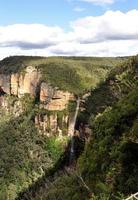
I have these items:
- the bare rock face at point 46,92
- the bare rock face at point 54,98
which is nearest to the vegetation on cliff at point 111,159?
the bare rock face at point 54,98

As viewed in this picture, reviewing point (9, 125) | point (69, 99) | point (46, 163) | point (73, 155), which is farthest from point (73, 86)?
point (73, 155)

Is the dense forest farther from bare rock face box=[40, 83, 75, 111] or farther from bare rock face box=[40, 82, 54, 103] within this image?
bare rock face box=[40, 82, 54, 103]

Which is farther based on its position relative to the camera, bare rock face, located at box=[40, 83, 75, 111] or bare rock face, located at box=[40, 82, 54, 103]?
bare rock face, located at box=[40, 82, 54, 103]

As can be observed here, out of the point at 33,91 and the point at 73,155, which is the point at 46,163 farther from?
A: the point at 33,91

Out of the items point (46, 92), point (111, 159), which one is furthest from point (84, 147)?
point (46, 92)

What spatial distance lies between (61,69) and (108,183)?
547 feet

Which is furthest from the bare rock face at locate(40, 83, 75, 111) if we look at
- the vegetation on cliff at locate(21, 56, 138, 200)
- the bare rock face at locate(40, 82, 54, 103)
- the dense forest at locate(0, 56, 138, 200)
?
the vegetation on cliff at locate(21, 56, 138, 200)

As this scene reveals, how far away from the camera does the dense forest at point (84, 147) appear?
30.1 m

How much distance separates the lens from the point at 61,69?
19575 centimetres

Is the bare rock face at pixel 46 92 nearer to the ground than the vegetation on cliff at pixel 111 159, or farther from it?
nearer to the ground

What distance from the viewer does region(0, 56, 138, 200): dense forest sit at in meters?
30.1

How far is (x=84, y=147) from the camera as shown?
61406mm

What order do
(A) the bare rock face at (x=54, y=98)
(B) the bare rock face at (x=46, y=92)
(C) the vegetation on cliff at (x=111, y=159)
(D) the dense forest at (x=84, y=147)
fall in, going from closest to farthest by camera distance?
(C) the vegetation on cliff at (x=111, y=159)
(D) the dense forest at (x=84, y=147)
(A) the bare rock face at (x=54, y=98)
(B) the bare rock face at (x=46, y=92)

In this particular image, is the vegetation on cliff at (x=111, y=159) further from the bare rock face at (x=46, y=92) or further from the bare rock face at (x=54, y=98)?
the bare rock face at (x=46, y=92)
